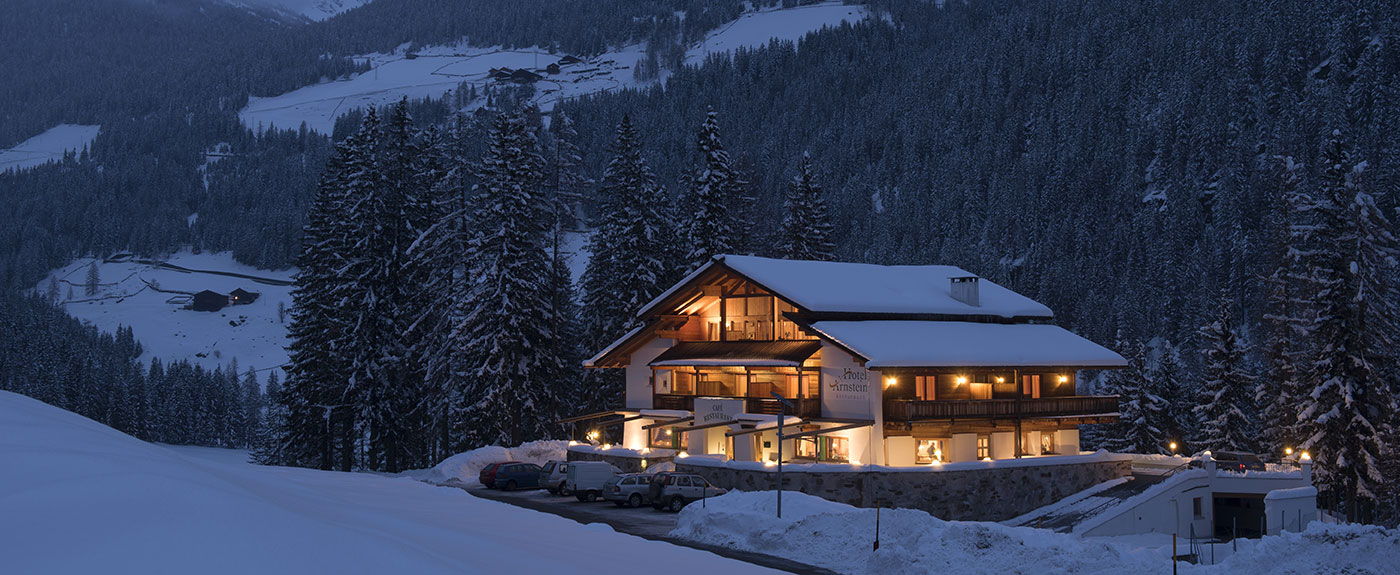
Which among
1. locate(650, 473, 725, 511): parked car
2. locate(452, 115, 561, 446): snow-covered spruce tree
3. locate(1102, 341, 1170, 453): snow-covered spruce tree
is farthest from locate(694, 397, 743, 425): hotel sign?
locate(1102, 341, 1170, 453): snow-covered spruce tree

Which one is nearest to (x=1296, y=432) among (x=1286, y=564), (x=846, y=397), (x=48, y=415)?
(x=846, y=397)

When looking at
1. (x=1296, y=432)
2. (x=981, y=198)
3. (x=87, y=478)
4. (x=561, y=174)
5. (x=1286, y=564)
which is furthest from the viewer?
(x=981, y=198)

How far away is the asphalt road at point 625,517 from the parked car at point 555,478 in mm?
369

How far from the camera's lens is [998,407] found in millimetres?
46250

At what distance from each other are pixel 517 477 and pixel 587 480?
16.2 feet

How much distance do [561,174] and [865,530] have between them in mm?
44330

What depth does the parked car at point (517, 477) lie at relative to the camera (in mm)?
45219

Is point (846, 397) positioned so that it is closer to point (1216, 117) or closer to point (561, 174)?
point (561, 174)

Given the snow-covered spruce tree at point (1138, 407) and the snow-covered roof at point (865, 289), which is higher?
the snow-covered roof at point (865, 289)

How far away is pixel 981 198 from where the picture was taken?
181m

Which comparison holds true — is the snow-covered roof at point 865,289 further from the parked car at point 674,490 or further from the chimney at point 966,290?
the parked car at point 674,490

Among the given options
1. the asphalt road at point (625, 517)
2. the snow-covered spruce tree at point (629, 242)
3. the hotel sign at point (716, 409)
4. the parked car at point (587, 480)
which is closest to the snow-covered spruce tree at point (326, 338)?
the asphalt road at point (625, 517)

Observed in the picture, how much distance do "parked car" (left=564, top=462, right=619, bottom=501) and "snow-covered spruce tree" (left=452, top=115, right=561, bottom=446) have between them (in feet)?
44.3

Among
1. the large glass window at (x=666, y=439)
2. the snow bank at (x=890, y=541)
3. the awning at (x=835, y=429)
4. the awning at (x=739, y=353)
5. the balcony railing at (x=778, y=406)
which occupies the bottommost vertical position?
the large glass window at (x=666, y=439)
